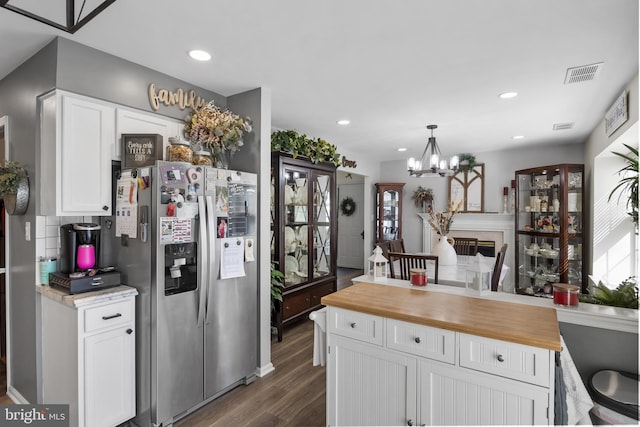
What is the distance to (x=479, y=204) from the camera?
6293mm

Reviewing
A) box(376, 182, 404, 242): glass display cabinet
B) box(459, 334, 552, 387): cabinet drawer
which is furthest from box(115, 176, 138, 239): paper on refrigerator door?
box(376, 182, 404, 242): glass display cabinet

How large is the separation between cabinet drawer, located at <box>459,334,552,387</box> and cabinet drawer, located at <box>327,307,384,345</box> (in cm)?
43

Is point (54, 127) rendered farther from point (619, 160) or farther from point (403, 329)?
point (619, 160)

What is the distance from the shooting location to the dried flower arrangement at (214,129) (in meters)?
2.75

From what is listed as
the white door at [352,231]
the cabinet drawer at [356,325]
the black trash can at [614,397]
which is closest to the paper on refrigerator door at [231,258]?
the cabinet drawer at [356,325]

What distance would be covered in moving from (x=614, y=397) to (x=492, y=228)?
487 centimetres

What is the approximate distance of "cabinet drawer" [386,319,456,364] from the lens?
161cm

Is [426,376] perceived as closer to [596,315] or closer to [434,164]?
[596,315]

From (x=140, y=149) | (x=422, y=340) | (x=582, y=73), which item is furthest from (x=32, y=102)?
(x=582, y=73)

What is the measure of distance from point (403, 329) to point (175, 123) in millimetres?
2378

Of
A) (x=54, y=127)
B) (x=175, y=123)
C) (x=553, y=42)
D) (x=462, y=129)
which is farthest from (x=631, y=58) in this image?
(x=54, y=127)

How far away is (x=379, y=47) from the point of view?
7.52ft

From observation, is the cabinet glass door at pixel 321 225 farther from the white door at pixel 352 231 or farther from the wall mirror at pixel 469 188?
the white door at pixel 352 231

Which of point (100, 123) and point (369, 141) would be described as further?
point (369, 141)
